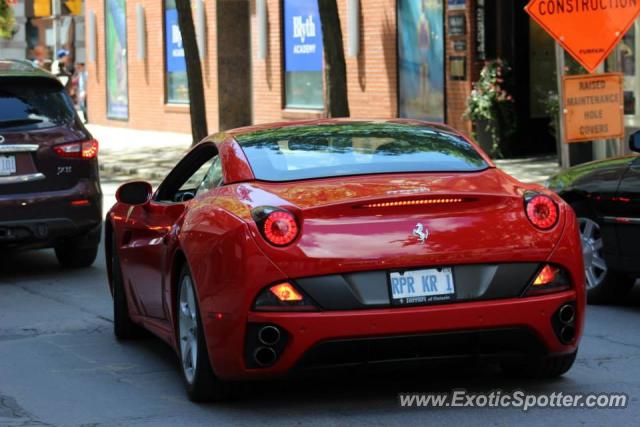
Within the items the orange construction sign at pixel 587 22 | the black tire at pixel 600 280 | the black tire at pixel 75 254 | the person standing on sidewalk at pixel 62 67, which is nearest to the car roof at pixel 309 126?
the black tire at pixel 600 280

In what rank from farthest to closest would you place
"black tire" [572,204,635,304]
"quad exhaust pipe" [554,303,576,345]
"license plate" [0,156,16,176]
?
"license plate" [0,156,16,176], "black tire" [572,204,635,304], "quad exhaust pipe" [554,303,576,345]

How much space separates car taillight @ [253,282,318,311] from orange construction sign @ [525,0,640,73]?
27.9ft

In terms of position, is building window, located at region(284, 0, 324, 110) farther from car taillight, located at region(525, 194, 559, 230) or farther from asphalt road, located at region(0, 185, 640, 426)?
car taillight, located at region(525, 194, 559, 230)

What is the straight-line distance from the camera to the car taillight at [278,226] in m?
6.09

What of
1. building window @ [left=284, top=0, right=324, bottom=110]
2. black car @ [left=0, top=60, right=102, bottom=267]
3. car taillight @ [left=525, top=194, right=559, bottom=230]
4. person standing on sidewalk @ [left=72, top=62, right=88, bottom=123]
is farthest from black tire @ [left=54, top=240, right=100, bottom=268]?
person standing on sidewalk @ [left=72, top=62, right=88, bottom=123]

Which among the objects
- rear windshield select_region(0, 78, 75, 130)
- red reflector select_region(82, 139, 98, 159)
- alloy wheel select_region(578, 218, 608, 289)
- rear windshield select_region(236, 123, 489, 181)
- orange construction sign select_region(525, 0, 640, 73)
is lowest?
alloy wheel select_region(578, 218, 608, 289)

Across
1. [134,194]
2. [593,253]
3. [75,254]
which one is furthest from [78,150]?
[593,253]

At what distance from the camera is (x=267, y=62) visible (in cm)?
2923

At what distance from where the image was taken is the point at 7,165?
1123 cm

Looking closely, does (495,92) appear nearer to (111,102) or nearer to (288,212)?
(288,212)

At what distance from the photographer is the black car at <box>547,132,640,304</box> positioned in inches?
359

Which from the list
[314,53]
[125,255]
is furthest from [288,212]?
[314,53]

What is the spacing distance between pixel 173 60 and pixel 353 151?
2720 centimetres

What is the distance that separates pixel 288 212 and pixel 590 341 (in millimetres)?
2813
